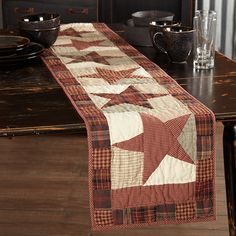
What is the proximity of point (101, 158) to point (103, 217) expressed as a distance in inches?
5.8

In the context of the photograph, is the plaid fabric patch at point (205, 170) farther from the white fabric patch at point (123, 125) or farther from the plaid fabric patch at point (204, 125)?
the white fabric patch at point (123, 125)

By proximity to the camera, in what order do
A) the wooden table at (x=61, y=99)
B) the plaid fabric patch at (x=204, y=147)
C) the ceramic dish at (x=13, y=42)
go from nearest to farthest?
the wooden table at (x=61, y=99)
the plaid fabric patch at (x=204, y=147)
the ceramic dish at (x=13, y=42)

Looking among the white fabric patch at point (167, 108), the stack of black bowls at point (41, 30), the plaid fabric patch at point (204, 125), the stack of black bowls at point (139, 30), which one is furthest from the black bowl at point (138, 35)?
the plaid fabric patch at point (204, 125)

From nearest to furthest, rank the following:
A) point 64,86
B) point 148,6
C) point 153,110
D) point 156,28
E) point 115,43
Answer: point 153,110
point 64,86
point 156,28
point 115,43
point 148,6

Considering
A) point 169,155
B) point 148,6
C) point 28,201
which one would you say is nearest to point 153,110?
point 169,155

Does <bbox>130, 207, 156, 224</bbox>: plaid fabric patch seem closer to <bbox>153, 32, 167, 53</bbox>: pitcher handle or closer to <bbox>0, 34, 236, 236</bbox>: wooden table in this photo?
<bbox>0, 34, 236, 236</bbox>: wooden table

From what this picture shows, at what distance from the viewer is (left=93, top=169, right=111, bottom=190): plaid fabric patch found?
140 cm

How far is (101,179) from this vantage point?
4.62 feet

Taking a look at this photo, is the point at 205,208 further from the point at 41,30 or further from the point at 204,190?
the point at 41,30

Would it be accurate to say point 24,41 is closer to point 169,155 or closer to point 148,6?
point 169,155

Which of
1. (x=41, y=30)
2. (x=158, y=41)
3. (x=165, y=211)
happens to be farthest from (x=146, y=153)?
(x=41, y=30)

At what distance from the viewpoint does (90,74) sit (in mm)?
1696

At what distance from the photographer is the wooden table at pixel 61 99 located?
1317mm

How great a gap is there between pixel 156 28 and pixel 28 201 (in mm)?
860
